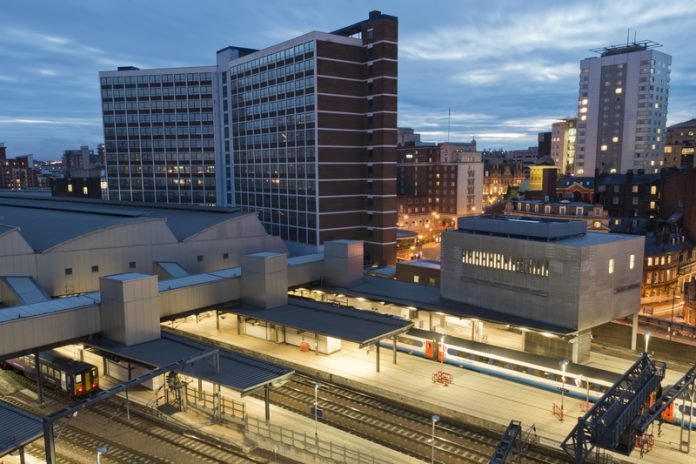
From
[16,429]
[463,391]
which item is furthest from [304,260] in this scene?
[16,429]

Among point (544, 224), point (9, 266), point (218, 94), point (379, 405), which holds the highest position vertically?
point (218, 94)

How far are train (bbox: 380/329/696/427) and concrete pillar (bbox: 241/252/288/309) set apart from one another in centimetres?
1073

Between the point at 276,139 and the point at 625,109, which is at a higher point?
the point at 625,109

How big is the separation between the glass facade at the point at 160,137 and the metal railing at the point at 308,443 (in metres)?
91.9

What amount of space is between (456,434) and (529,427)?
442cm

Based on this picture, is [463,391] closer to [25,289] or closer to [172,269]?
[172,269]

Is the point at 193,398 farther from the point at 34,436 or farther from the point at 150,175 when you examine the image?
the point at 150,175

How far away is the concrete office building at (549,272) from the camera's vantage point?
129 ft

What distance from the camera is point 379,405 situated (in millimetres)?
35844

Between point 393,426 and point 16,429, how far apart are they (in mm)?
20634

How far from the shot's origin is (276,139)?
92.8 metres

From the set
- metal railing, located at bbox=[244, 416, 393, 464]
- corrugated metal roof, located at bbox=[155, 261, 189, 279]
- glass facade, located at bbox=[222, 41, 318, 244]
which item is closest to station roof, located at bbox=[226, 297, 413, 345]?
metal railing, located at bbox=[244, 416, 393, 464]

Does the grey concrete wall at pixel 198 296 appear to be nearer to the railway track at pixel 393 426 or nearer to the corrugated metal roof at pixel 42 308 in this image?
the corrugated metal roof at pixel 42 308

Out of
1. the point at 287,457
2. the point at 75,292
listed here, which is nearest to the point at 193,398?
the point at 287,457
